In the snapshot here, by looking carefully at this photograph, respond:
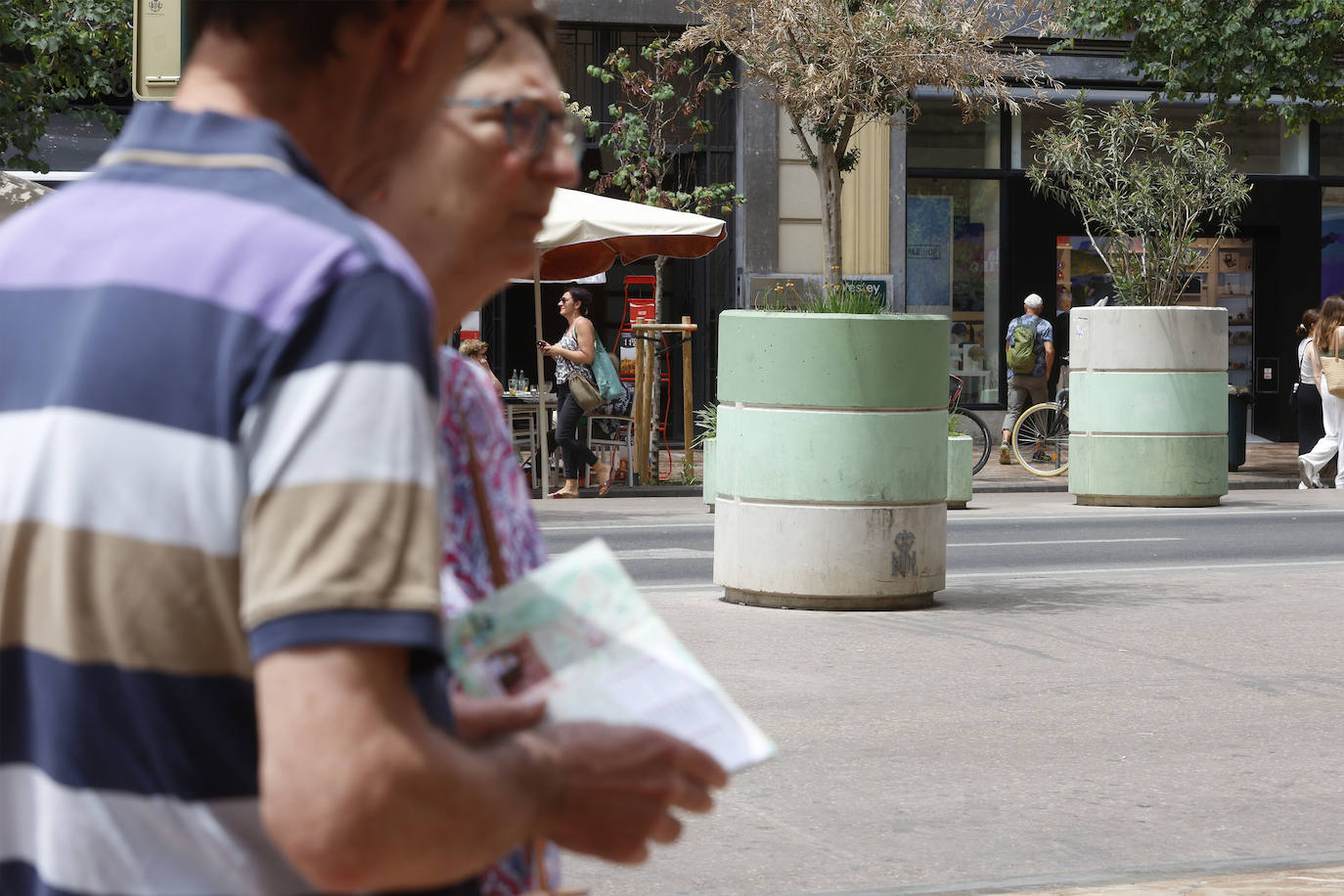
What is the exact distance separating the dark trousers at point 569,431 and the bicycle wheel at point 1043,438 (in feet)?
18.1

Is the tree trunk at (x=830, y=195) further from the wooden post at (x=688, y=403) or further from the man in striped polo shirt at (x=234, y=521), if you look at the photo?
the man in striped polo shirt at (x=234, y=521)

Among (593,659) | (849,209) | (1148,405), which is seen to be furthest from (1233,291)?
(593,659)

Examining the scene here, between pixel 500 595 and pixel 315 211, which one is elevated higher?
pixel 315 211

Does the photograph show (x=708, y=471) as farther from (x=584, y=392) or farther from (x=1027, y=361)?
(x=1027, y=361)

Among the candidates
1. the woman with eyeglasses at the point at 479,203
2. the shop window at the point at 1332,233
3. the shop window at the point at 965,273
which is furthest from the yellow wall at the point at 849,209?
the woman with eyeglasses at the point at 479,203

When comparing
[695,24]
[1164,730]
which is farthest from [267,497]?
[695,24]

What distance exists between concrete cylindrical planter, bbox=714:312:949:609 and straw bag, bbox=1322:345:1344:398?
11427 millimetres

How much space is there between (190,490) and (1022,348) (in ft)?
67.7

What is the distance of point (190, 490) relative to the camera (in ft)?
4.25

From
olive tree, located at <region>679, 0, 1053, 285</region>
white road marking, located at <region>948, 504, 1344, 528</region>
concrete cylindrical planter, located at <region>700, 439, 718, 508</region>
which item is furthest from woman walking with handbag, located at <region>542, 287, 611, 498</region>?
white road marking, located at <region>948, 504, 1344, 528</region>

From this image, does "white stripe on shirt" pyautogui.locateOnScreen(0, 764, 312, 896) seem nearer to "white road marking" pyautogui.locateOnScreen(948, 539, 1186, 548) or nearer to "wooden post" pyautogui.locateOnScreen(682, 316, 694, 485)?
"white road marking" pyautogui.locateOnScreen(948, 539, 1186, 548)

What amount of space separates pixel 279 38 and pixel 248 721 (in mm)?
519

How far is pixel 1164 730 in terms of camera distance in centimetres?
666

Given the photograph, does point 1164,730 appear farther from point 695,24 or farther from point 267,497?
point 695,24
